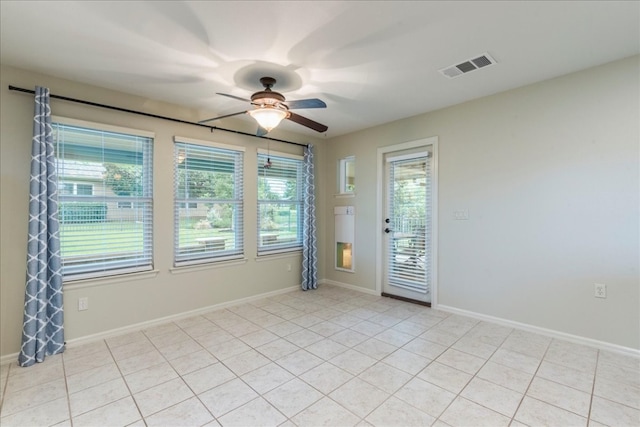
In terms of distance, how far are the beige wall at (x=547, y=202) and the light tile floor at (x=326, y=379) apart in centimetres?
37

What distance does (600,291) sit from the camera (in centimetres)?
278

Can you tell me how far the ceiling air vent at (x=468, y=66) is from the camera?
8.57 ft

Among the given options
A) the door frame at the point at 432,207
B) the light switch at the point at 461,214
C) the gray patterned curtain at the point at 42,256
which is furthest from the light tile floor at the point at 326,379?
the light switch at the point at 461,214

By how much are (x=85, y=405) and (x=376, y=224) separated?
12.4 ft

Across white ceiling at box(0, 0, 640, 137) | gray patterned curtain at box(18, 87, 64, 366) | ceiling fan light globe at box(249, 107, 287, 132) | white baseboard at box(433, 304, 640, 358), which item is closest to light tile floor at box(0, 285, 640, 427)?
white baseboard at box(433, 304, 640, 358)

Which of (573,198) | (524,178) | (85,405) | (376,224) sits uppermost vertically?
(524,178)

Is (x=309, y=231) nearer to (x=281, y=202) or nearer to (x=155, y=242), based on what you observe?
(x=281, y=202)

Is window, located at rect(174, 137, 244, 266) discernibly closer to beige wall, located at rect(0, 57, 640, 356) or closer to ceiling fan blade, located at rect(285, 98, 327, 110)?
beige wall, located at rect(0, 57, 640, 356)

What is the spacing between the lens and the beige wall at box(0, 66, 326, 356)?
8.68 feet

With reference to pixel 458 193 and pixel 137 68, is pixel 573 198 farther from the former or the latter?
pixel 137 68

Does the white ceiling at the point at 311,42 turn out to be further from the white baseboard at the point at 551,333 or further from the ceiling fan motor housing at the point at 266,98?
the white baseboard at the point at 551,333

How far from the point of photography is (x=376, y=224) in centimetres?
464

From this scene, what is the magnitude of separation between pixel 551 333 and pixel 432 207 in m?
1.81

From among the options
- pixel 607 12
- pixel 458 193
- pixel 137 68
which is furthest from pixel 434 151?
pixel 137 68
